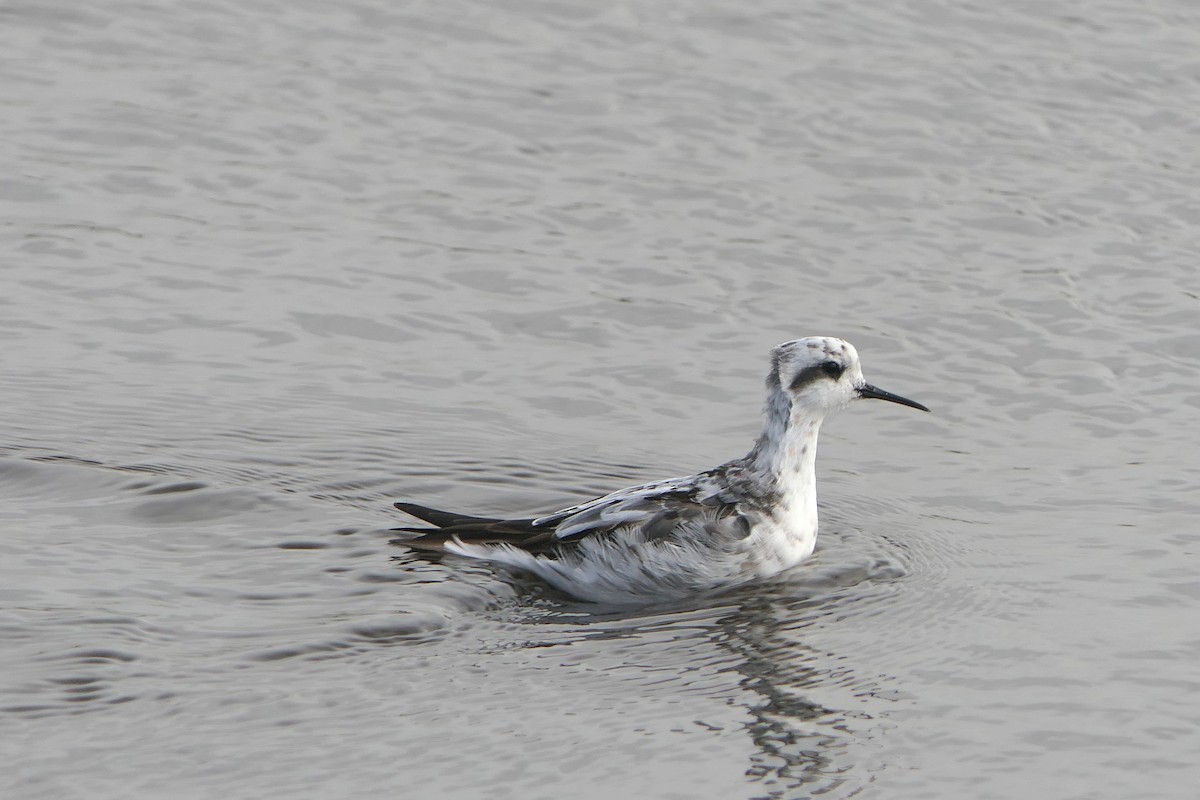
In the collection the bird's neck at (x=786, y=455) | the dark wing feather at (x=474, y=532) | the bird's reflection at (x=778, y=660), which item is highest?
the bird's neck at (x=786, y=455)

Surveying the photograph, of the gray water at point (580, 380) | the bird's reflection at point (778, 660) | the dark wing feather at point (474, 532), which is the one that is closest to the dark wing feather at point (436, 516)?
the dark wing feather at point (474, 532)

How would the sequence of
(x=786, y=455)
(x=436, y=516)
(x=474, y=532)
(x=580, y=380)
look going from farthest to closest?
1. (x=580, y=380)
2. (x=786, y=455)
3. (x=436, y=516)
4. (x=474, y=532)

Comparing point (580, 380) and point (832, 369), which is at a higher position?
point (832, 369)

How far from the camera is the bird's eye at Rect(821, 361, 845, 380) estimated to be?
11922mm

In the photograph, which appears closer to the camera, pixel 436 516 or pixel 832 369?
pixel 436 516

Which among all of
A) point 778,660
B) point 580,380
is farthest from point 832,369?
point 580,380

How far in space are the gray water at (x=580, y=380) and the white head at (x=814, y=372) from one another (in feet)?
3.01

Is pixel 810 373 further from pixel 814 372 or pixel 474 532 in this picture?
pixel 474 532

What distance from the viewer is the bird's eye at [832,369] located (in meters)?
11.9

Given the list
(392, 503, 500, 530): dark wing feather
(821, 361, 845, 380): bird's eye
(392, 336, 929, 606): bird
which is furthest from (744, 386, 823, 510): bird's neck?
(392, 503, 500, 530): dark wing feather

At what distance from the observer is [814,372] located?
39.1ft

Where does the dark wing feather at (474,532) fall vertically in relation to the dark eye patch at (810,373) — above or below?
below

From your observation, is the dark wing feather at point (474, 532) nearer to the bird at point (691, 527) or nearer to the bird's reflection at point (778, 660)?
the bird at point (691, 527)

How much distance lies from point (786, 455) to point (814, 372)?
0.59 metres
